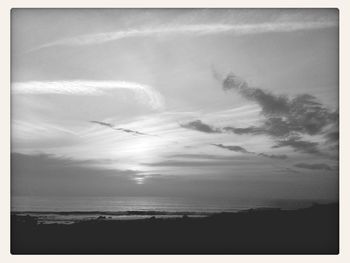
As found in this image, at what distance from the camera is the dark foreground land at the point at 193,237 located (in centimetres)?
650

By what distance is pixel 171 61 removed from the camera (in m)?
6.59

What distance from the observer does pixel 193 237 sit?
6.57m

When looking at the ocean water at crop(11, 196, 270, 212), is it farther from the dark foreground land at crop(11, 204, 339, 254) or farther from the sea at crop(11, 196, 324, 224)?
the dark foreground land at crop(11, 204, 339, 254)

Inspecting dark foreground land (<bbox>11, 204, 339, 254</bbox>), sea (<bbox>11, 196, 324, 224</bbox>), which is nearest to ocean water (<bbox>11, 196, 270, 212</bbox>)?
sea (<bbox>11, 196, 324, 224</bbox>)

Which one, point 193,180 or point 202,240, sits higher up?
point 193,180

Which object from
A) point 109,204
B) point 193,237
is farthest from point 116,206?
point 193,237

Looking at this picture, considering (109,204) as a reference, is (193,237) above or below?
below

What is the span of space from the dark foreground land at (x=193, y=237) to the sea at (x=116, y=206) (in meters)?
0.08

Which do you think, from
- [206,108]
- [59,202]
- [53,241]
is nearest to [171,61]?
[206,108]

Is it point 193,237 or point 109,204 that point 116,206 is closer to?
point 109,204

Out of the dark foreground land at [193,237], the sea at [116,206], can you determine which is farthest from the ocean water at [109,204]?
the dark foreground land at [193,237]

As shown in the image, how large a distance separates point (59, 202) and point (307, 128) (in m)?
2.97

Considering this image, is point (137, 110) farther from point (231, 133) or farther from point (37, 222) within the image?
point (37, 222)

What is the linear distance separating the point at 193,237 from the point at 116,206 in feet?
3.13
